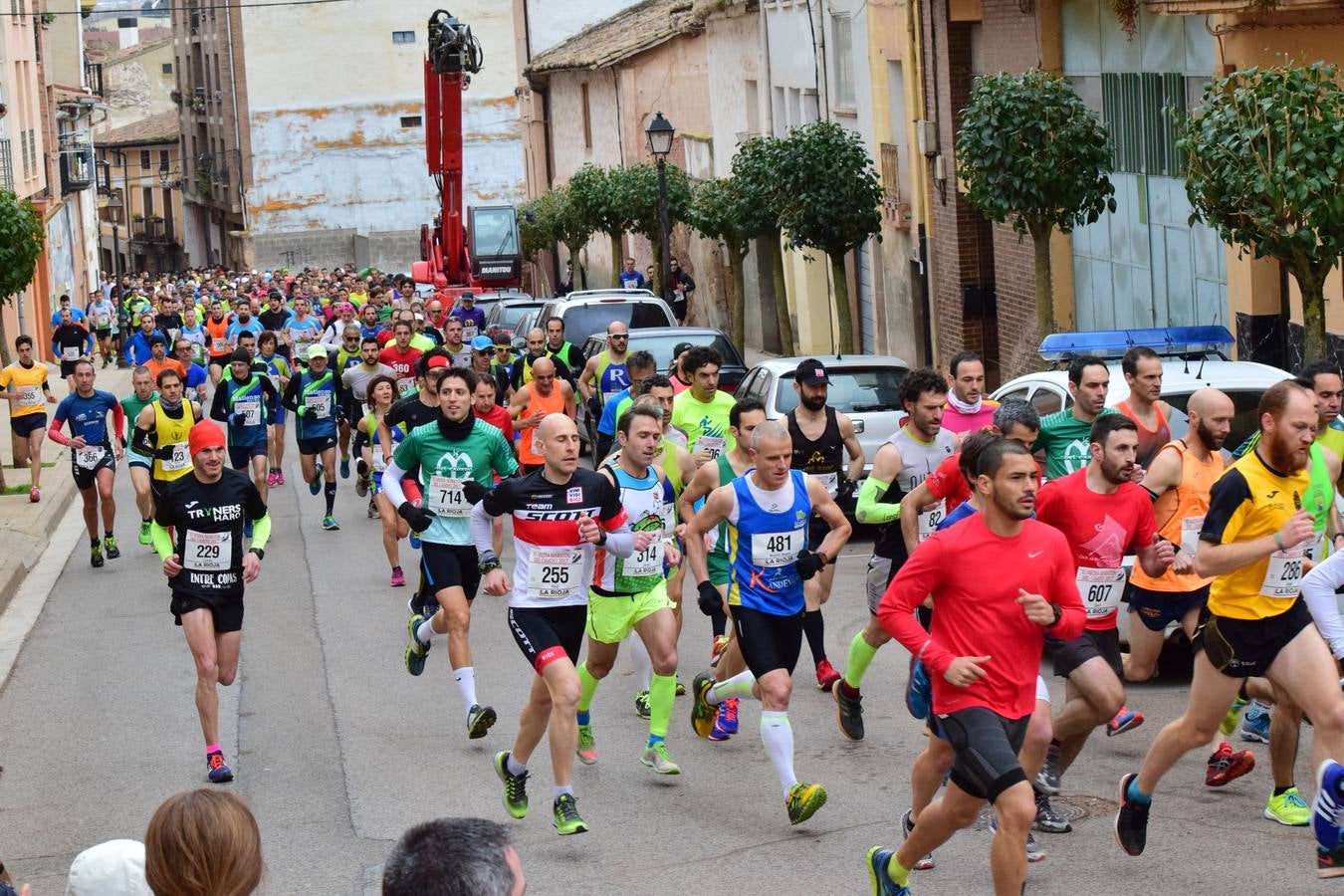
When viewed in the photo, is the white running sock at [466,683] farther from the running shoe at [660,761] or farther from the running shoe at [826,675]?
the running shoe at [826,675]

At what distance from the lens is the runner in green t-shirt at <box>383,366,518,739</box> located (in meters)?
10.7

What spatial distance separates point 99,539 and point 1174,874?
13.0 meters

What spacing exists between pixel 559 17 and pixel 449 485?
56.0m

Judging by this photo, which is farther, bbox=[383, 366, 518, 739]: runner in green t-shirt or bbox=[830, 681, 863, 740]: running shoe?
bbox=[383, 366, 518, 739]: runner in green t-shirt

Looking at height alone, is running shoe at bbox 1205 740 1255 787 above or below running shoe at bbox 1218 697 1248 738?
below

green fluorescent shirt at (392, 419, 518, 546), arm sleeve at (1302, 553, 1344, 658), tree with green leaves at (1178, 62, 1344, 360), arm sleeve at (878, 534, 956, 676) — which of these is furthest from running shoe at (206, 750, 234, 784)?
tree with green leaves at (1178, 62, 1344, 360)

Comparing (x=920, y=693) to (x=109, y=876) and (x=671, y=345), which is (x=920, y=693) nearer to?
(x=109, y=876)

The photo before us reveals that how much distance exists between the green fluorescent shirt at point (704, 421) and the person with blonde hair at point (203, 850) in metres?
9.30

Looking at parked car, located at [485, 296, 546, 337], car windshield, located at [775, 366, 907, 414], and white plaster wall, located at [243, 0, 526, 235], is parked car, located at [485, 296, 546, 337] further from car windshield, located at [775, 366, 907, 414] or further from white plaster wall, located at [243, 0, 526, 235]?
white plaster wall, located at [243, 0, 526, 235]

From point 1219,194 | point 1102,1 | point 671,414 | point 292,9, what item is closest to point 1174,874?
point 671,414

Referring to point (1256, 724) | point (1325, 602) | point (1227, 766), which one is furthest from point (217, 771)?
point (1325, 602)

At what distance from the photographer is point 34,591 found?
54.6 feet

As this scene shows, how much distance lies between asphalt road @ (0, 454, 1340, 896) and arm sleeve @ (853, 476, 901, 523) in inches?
43.5

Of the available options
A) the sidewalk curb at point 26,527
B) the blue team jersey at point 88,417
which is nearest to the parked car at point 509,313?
the sidewalk curb at point 26,527
